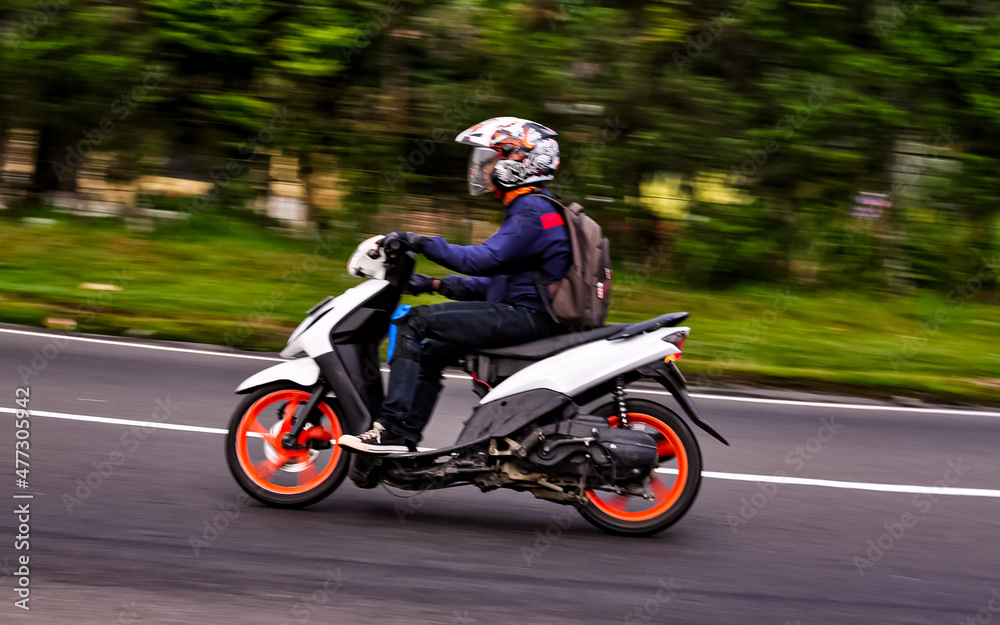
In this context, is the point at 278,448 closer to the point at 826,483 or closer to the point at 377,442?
the point at 377,442

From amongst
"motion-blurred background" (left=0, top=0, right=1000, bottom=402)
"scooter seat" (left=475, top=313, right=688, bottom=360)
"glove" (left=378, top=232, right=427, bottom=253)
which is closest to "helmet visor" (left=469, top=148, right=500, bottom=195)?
"glove" (left=378, top=232, right=427, bottom=253)

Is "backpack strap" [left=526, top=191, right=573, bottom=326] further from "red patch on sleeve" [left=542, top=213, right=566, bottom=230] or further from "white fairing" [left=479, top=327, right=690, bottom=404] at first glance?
"white fairing" [left=479, top=327, right=690, bottom=404]

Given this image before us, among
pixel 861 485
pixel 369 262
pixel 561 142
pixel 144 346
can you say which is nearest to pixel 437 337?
pixel 369 262

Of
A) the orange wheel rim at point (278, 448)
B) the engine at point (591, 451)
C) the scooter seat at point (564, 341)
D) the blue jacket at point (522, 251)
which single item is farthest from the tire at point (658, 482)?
the orange wheel rim at point (278, 448)

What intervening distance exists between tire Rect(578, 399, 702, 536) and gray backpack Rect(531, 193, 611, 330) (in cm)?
48

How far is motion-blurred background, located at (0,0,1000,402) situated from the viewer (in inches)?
517

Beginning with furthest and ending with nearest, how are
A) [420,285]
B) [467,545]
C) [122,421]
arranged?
[122,421] < [420,285] < [467,545]

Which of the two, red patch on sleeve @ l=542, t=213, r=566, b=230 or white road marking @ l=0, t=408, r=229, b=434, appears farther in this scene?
white road marking @ l=0, t=408, r=229, b=434

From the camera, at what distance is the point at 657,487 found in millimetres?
5375

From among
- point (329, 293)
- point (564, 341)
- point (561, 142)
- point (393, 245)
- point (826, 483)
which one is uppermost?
point (393, 245)

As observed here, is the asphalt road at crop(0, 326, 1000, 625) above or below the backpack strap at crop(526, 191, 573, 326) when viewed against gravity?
below

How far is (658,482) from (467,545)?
38.9 inches

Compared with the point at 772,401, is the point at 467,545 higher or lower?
higher

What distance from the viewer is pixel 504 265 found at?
518 cm
